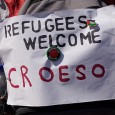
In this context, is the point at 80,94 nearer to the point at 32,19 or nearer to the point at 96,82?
the point at 96,82

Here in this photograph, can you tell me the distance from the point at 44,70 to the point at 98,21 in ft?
1.25

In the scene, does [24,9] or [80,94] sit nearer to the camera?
[80,94]

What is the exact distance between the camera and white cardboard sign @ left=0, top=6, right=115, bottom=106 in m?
2.27

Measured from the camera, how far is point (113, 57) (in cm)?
229

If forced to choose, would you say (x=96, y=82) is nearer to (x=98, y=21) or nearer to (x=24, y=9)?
(x=98, y=21)

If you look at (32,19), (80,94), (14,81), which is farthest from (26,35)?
(80,94)

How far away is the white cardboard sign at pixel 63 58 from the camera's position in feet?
7.46

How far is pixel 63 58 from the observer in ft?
7.49

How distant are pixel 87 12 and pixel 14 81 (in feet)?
1.73

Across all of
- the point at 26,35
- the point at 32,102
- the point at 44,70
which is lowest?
the point at 32,102

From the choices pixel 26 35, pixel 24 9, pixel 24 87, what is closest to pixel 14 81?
pixel 24 87

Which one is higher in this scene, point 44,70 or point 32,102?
point 44,70

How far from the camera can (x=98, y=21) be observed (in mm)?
2320

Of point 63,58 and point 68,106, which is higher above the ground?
point 63,58
